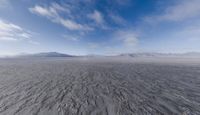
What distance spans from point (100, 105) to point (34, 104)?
15.3ft

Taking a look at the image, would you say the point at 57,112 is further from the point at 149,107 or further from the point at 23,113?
the point at 149,107

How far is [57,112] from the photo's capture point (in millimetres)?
5699

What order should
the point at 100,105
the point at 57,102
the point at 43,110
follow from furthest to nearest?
the point at 57,102 < the point at 100,105 < the point at 43,110

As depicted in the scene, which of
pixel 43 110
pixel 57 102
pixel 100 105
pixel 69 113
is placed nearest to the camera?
pixel 69 113

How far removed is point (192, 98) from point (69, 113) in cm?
916

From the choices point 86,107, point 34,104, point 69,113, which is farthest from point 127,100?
point 34,104

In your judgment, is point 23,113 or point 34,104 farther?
point 34,104

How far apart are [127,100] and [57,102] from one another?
17.1 ft

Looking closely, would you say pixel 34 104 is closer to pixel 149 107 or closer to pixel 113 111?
pixel 113 111

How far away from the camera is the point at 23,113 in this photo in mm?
5688

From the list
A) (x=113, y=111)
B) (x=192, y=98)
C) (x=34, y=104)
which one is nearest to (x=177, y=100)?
(x=192, y=98)

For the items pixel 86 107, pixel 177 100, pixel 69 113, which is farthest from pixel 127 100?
pixel 69 113

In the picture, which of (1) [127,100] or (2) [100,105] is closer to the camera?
(2) [100,105]

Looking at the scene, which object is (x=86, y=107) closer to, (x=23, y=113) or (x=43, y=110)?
(x=43, y=110)
